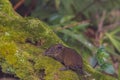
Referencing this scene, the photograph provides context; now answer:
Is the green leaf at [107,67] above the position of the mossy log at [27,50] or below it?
below

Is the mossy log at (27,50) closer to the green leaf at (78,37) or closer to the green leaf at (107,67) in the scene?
the green leaf at (107,67)

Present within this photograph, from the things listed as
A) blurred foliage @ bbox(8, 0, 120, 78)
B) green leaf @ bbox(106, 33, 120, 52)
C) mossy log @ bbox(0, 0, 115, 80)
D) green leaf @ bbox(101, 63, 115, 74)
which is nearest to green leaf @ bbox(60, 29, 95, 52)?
blurred foliage @ bbox(8, 0, 120, 78)

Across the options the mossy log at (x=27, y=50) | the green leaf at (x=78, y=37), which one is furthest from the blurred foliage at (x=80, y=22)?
the mossy log at (x=27, y=50)

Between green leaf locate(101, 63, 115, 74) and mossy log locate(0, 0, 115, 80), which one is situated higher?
mossy log locate(0, 0, 115, 80)

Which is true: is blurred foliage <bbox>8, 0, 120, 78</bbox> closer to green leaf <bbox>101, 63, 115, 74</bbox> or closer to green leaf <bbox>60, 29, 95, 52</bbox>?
green leaf <bbox>60, 29, 95, 52</bbox>

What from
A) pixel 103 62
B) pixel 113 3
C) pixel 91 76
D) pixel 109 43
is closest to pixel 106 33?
pixel 109 43
